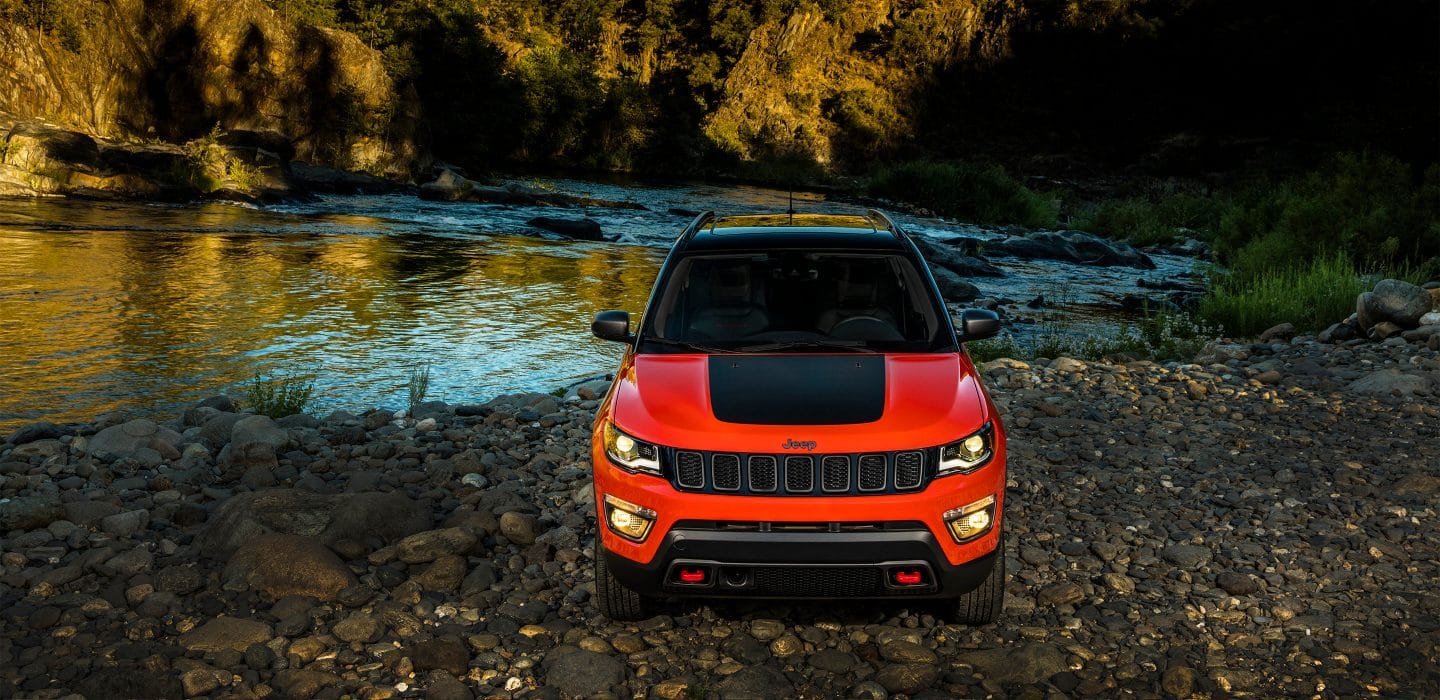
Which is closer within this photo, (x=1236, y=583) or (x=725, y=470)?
(x=725, y=470)

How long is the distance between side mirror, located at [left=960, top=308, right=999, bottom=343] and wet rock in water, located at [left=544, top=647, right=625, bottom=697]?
7.26 ft

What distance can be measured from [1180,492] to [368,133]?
43.8 metres

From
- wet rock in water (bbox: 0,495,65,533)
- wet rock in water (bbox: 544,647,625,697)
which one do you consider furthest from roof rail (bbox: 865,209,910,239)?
wet rock in water (bbox: 0,495,65,533)

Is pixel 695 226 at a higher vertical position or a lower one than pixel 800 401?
higher

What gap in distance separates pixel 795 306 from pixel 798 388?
1.18 metres

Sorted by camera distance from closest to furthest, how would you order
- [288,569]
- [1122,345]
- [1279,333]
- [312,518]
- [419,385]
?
[288,569] → [312,518] → [419,385] → [1279,333] → [1122,345]

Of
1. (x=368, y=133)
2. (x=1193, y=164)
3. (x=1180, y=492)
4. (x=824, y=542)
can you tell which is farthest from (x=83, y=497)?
(x=1193, y=164)

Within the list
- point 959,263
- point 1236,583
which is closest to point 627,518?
point 1236,583

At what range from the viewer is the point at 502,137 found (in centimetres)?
6047

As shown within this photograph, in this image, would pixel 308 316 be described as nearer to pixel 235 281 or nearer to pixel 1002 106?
pixel 235 281

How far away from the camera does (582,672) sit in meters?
4.23

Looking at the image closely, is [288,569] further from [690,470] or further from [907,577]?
[907,577]

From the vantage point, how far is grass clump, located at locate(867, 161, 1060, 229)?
3912cm

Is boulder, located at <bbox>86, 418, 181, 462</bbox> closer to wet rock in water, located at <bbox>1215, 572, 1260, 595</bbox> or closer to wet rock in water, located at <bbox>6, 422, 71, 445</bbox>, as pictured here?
wet rock in water, located at <bbox>6, 422, 71, 445</bbox>
